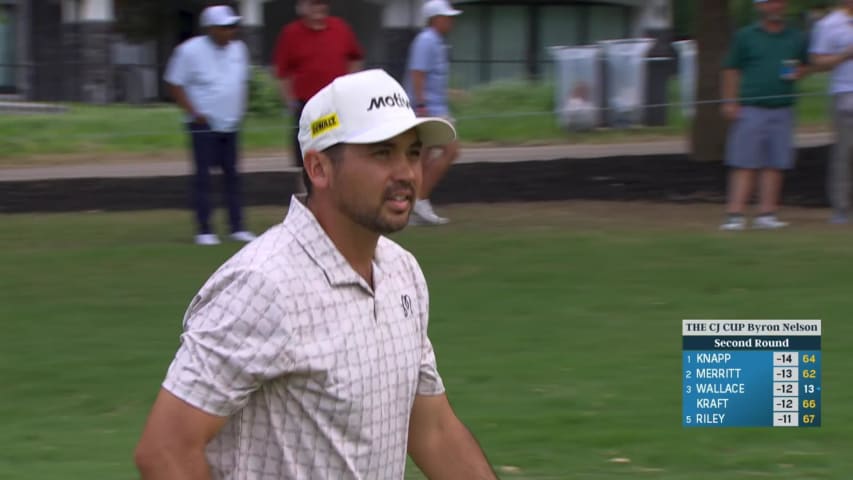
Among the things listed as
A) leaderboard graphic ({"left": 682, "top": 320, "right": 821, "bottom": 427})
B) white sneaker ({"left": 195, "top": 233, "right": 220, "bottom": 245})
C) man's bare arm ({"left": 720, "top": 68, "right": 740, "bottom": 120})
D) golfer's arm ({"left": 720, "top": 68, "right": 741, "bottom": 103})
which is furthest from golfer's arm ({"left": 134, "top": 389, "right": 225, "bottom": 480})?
golfer's arm ({"left": 720, "top": 68, "right": 741, "bottom": 103})

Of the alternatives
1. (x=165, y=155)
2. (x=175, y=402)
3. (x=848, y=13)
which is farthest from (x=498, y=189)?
(x=175, y=402)

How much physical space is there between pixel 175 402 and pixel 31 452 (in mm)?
3558

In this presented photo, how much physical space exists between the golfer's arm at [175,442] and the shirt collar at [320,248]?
38 centimetres

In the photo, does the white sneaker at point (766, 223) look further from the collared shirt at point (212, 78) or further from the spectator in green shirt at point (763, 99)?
the collared shirt at point (212, 78)

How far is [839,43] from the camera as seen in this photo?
38.1 ft

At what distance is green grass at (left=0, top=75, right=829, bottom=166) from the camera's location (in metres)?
21.4

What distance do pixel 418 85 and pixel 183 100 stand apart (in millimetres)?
1950

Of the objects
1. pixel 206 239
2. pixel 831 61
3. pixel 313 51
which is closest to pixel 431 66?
pixel 313 51

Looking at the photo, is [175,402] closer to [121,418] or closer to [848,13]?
[121,418]

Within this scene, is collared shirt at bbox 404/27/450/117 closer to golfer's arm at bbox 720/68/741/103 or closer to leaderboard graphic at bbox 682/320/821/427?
golfer's arm at bbox 720/68/741/103

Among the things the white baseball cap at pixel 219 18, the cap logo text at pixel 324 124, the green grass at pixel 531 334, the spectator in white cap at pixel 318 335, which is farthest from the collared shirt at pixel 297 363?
the white baseball cap at pixel 219 18

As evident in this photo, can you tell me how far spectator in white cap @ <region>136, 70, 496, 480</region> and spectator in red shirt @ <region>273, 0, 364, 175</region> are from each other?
8166mm

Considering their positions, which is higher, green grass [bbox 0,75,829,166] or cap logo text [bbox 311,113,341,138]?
cap logo text [bbox 311,113,341,138]

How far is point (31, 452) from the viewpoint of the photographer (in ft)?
20.3
